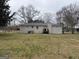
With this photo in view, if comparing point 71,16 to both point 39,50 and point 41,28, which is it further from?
point 39,50

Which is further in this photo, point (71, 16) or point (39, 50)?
point (71, 16)

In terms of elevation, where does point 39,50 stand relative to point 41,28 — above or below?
below

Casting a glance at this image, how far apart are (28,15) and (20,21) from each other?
14.0ft

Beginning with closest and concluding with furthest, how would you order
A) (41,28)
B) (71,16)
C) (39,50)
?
(39,50) < (41,28) < (71,16)

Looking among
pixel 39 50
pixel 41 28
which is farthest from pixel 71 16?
pixel 39 50

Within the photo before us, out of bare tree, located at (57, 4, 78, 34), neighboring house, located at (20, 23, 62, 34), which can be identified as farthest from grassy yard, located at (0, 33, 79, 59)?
bare tree, located at (57, 4, 78, 34)

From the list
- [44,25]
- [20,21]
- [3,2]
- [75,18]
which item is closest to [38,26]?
[44,25]

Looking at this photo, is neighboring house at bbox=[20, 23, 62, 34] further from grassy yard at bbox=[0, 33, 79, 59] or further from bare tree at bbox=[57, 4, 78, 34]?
grassy yard at bbox=[0, 33, 79, 59]

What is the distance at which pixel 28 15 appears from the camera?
282ft

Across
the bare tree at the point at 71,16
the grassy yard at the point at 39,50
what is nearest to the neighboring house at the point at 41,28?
the bare tree at the point at 71,16

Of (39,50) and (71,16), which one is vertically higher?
(71,16)

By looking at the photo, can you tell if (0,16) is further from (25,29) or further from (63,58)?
(63,58)

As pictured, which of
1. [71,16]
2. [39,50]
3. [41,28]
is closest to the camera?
[39,50]

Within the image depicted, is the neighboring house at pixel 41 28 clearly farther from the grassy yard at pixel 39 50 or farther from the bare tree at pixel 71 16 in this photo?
the grassy yard at pixel 39 50
